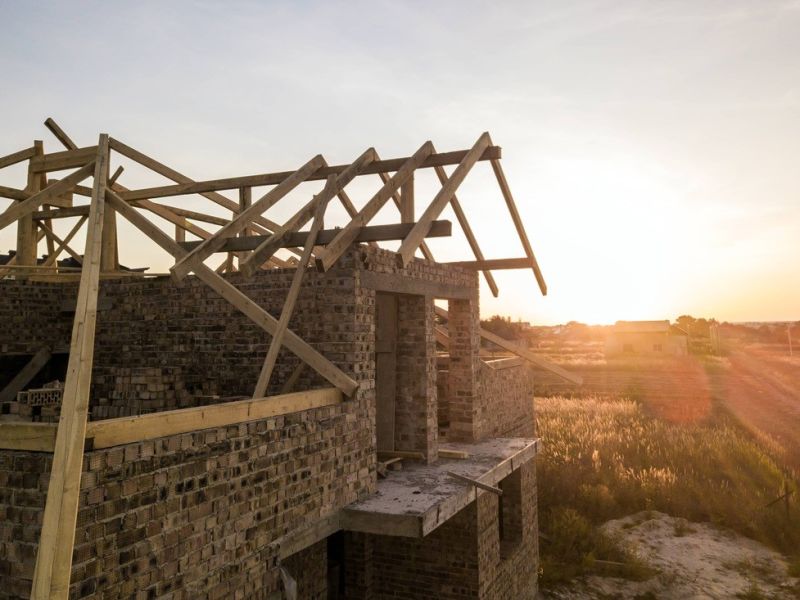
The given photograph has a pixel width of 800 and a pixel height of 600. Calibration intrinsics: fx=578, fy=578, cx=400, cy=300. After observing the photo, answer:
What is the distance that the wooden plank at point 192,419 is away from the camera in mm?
3908

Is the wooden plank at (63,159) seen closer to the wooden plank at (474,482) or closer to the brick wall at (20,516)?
the brick wall at (20,516)

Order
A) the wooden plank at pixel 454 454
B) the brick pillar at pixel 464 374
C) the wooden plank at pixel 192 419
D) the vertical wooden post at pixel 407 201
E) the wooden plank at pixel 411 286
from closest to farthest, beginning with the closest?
the wooden plank at pixel 192 419, the wooden plank at pixel 411 286, the vertical wooden post at pixel 407 201, the wooden plank at pixel 454 454, the brick pillar at pixel 464 374

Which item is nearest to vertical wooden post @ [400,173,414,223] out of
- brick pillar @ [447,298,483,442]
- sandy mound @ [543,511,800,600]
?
brick pillar @ [447,298,483,442]

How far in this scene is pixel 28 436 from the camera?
3781 millimetres

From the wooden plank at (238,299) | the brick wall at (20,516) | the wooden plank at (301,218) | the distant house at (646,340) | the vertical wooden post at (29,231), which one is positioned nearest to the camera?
the brick wall at (20,516)

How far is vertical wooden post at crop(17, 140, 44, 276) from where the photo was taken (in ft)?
33.6

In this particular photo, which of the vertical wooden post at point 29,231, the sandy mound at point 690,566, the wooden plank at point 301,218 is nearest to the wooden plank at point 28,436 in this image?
the wooden plank at point 301,218

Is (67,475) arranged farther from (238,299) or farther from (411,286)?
(411,286)

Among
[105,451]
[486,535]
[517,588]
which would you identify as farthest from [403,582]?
[105,451]

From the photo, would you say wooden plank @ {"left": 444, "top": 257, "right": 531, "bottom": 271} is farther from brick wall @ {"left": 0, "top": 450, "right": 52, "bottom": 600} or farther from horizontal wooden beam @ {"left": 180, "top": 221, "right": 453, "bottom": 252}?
brick wall @ {"left": 0, "top": 450, "right": 52, "bottom": 600}

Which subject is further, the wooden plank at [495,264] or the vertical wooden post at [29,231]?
the wooden plank at [495,264]

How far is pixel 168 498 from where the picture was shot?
430 cm

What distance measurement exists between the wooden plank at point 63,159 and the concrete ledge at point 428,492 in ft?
18.5

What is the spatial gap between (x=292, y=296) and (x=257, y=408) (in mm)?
1732
